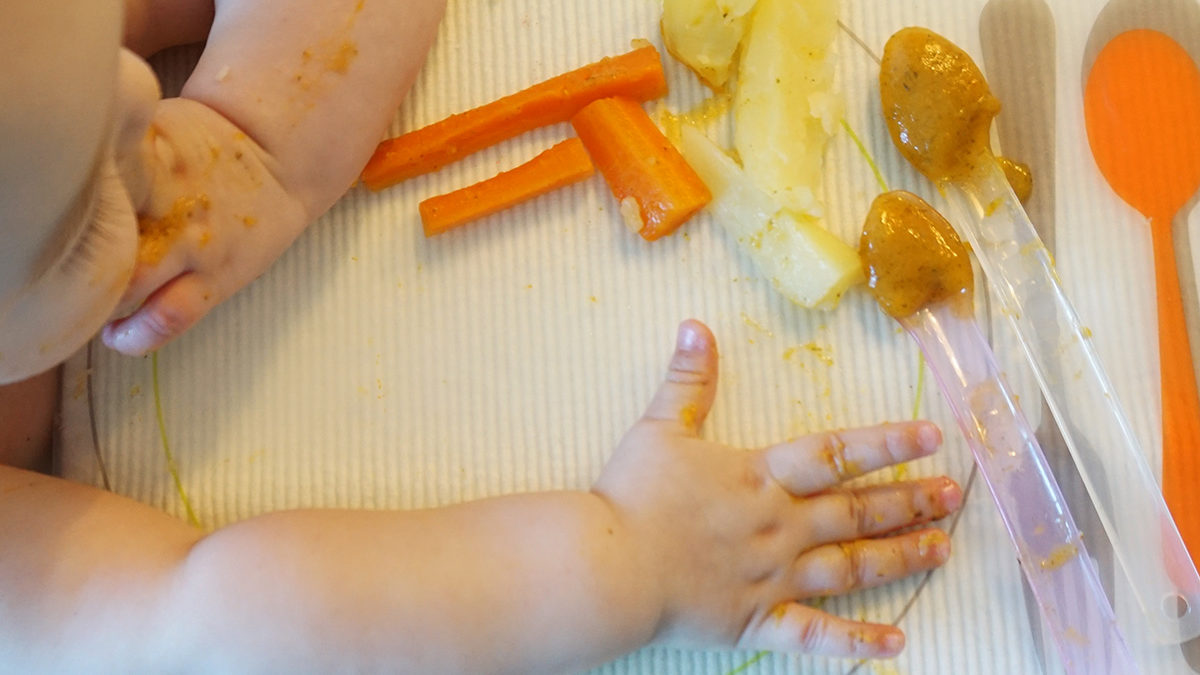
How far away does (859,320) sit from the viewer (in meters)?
0.65

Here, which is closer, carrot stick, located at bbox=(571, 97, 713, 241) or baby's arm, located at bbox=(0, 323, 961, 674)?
baby's arm, located at bbox=(0, 323, 961, 674)

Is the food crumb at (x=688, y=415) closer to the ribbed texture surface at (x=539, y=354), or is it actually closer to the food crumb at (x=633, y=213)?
the ribbed texture surface at (x=539, y=354)

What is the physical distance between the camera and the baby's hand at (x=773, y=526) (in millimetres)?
581

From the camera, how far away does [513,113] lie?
67 centimetres

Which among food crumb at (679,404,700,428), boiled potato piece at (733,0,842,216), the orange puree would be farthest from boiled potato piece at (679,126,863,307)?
the orange puree

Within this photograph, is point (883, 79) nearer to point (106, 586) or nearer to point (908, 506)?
point (908, 506)

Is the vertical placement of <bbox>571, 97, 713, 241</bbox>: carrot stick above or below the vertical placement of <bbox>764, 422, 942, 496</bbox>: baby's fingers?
above

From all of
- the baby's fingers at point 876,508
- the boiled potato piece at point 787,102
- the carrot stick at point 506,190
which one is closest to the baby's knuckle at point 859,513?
the baby's fingers at point 876,508

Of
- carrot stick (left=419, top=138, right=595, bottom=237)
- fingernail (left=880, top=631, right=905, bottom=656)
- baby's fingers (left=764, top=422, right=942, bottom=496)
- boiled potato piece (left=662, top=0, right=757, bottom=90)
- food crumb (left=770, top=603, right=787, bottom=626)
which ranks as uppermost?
boiled potato piece (left=662, top=0, right=757, bottom=90)

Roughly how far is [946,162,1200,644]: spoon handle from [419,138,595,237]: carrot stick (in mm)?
281

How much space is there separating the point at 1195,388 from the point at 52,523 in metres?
→ 0.79

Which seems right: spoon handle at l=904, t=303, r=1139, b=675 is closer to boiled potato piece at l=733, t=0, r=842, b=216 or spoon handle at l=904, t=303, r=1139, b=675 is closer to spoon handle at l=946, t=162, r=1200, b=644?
spoon handle at l=946, t=162, r=1200, b=644

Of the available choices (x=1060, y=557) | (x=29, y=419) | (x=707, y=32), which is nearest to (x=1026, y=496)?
(x=1060, y=557)

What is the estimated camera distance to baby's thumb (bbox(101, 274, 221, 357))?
0.58 m
